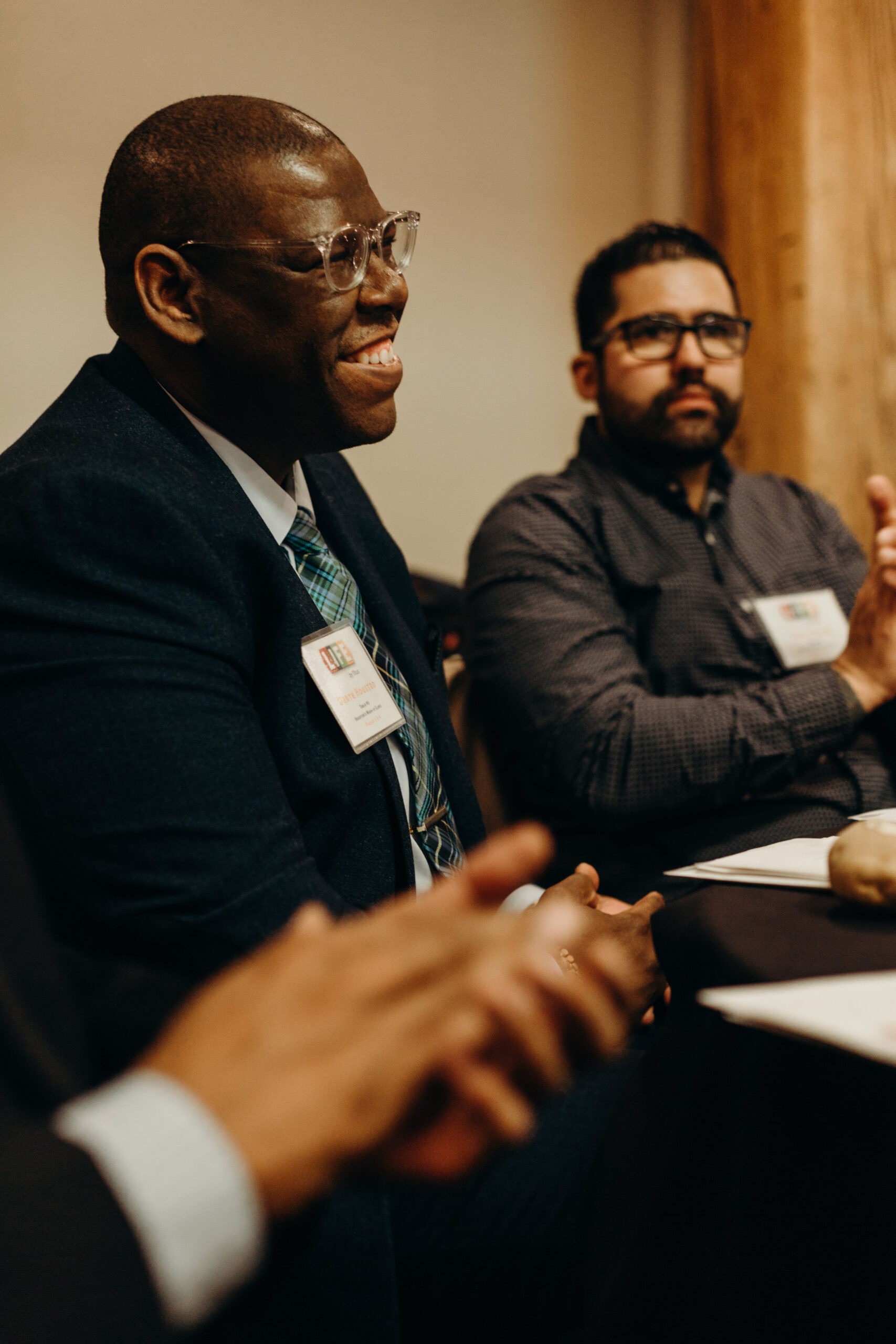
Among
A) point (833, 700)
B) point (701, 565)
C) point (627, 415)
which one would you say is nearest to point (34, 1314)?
point (833, 700)

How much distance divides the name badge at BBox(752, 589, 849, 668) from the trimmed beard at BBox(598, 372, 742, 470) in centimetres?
32

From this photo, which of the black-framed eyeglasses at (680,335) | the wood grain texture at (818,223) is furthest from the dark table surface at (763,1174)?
the wood grain texture at (818,223)

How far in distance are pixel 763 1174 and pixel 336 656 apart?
2.24 feet

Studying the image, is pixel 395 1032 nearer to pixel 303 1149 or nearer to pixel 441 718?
pixel 303 1149

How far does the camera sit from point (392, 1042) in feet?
1.64

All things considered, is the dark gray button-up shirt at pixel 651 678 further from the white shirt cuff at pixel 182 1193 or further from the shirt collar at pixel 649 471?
the white shirt cuff at pixel 182 1193

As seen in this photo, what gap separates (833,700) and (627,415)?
72 centimetres

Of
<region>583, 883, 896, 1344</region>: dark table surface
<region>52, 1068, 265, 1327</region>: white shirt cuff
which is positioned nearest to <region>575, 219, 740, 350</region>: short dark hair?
<region>583, 883, 896, 1344</region>: dark table surface

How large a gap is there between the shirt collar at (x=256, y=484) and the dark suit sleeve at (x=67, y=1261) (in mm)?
Answer: 826

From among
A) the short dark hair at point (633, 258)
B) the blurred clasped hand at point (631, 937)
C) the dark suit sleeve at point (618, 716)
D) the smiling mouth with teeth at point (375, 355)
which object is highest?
the short dark hair at point (633, 258)

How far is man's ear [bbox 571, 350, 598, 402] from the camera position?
→ 2.10 meters

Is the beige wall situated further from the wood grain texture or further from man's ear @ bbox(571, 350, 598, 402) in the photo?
man's ear @ bbox(571, 350, 598, 402)

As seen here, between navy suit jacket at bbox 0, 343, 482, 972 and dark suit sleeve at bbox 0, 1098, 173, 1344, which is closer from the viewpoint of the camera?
dark suit sleeve at bbox 0, 1098, 173, 1344

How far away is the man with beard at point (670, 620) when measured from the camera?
157 cm
